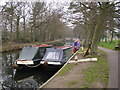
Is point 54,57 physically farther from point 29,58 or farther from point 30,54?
point 30,54

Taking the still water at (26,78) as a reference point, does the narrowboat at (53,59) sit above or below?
above

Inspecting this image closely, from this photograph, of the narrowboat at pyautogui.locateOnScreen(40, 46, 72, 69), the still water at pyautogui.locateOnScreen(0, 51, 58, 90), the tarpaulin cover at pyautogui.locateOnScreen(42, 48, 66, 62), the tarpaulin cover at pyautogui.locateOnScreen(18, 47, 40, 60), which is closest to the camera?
the still water at pyautogui.locateOnScreen(0, 51, 58, 90)

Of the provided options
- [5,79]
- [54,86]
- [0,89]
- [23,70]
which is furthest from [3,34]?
[54,86]

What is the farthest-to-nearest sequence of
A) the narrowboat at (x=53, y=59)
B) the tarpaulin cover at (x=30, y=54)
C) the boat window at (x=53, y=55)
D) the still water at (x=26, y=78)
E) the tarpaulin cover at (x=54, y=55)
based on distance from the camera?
the tarpaulin cover at (x=30, y=54) < the boat window at (x=53, y=55) < the tarpaulin cover at (x=54, y=55) < the narrowboat at (x=53, y=59) < the still water at (x=26, y=78)

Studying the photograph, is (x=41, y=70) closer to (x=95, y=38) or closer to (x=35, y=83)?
(x=35, y=83)

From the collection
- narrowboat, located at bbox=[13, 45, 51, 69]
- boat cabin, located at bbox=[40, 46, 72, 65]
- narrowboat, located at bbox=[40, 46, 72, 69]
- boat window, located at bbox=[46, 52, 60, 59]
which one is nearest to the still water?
narrowboat, located at bbox=[13, 45, 51, 69]

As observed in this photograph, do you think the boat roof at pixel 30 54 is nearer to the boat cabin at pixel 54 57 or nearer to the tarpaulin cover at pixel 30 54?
the tarpaulin cover at pixel 30 54

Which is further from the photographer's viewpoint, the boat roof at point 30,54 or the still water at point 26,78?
the boat roof at point 30,54

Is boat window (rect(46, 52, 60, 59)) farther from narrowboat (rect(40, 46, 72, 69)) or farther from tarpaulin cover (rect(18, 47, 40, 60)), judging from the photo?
tarpaulin cover (rect(18, 47, 40, 60))

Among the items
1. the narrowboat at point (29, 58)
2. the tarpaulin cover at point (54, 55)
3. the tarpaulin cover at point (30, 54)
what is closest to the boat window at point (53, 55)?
the tarpaulin cover at point (54, 55)

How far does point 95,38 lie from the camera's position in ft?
45.1

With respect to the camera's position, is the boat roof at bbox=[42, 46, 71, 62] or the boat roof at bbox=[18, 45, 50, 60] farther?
the boat roof at bbox=[18, 45, 50, 60]

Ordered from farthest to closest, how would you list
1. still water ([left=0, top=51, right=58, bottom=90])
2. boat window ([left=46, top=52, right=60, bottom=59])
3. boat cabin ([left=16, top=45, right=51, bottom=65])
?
boat window ([left=46, top=52, right=60, bottom=59]) < boat cabin ([left=16, top=45, right=51, bottom=65]) < still water ([left=0, top=51, right=58, bottom=90])

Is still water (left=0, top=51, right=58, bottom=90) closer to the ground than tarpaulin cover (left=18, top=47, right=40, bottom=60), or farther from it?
closer to the ground
